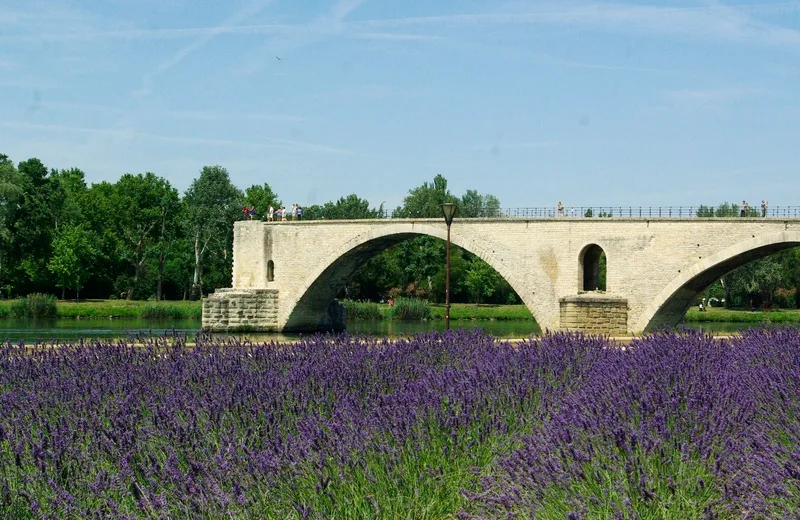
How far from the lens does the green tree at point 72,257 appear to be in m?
53.8

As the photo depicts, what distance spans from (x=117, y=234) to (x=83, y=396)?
55730mm

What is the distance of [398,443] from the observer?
584 cm

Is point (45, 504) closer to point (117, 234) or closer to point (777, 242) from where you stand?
point (777, 242)

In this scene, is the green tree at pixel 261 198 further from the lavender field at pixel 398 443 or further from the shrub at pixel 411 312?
the lavender field at pixel 398 443

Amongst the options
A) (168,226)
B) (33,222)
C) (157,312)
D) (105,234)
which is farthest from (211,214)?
(157,312)

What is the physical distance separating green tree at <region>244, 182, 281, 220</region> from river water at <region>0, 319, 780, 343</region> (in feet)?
62.8

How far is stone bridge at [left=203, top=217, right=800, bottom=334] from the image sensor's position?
3009 cm

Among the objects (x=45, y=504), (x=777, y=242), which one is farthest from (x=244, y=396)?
(x=777, y=242)

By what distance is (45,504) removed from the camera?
5148mm

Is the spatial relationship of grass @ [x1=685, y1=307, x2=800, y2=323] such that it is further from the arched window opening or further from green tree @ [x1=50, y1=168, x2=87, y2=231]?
green tree @ [x1=50, y1=168, x2=87, y2=231]

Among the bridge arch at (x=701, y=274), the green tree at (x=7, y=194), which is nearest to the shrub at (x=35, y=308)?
the green tree at (x=7, y=194)

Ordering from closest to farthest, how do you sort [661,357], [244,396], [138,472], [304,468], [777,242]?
[304,468]
[138,472]
[244,396]
[661,357]
[777,242]

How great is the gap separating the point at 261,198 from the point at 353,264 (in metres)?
27.5

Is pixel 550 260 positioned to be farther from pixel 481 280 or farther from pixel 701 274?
pixel 481 280
